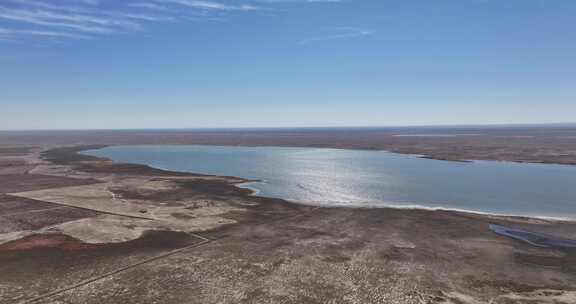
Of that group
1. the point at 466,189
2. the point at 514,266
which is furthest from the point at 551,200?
the point at 514,266

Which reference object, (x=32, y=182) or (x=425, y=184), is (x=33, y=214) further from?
(x=425, y=184)

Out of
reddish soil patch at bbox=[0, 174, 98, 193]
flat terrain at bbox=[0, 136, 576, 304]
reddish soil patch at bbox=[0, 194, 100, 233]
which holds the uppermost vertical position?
reddish soil patch at bbox=[0, 174, 98, 193]

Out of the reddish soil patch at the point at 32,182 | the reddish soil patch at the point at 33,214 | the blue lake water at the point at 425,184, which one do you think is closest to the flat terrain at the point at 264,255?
the reddish soil patch at the point at 33,214

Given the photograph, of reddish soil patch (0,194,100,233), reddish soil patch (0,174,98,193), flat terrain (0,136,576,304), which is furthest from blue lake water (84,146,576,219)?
reddish soil patch (0,194,100,233)

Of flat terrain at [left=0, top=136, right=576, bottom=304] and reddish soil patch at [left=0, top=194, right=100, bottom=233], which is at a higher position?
reddish soil patch at [left=0, top=194, right=100, bottom=233]

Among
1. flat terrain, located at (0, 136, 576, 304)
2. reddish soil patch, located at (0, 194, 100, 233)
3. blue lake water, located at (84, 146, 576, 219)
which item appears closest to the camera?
flat terrain, located at (0, 136, 576, 304)

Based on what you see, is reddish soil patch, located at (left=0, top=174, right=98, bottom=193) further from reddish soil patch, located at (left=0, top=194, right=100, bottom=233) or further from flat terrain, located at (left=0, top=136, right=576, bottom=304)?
flat terrain, located at (left=0, top=136, right=576, bottom=304)

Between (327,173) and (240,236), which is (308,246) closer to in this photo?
(240,236)
